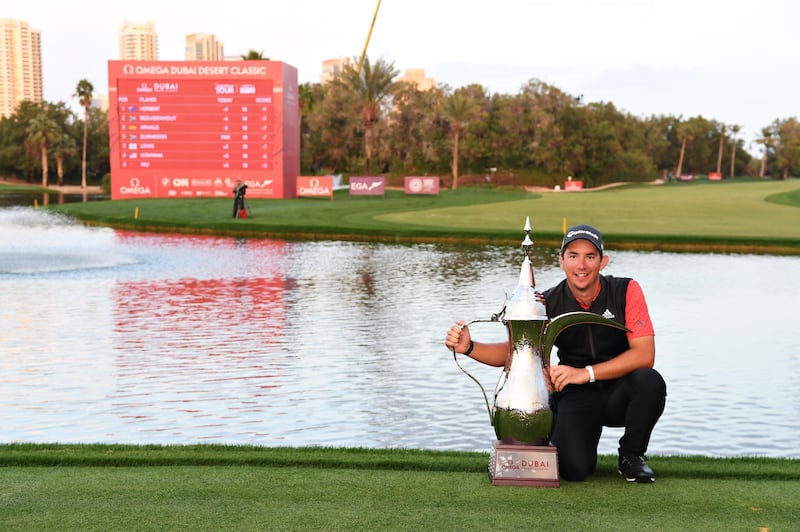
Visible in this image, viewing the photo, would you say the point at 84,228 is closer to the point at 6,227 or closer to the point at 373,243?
the point at 6,227

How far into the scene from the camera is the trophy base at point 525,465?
529 cm

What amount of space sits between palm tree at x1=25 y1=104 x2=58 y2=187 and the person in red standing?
4621 inches

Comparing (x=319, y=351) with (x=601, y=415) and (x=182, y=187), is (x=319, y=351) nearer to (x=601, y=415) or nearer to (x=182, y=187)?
(x=601, y=415)

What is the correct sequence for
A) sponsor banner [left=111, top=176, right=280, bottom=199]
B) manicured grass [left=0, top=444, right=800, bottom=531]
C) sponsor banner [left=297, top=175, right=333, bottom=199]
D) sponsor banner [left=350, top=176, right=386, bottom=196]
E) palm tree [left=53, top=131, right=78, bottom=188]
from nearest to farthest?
manicured grass [left=0, top=444, right=800, bottom=531]
sponsor banner [left=111, top=176, right=280, bottom=199]
sponsor banner [left=297, top=175, right=333, bottom=199]
sponsor banner [left=350, top=176, right=386, bottom=196]
palm tree [left=53, top=131, right=78, bottom=188]

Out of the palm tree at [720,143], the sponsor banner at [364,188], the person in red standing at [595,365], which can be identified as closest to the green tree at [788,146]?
the palm tree at [720,143]

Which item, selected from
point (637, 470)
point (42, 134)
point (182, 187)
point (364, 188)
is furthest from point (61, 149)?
point (637, 470)

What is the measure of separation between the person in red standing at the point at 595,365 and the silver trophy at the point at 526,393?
194 millimetres

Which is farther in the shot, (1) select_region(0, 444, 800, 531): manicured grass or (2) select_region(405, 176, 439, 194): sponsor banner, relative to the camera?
(2) select_region(405, 176, 439, 194): sponsor banner

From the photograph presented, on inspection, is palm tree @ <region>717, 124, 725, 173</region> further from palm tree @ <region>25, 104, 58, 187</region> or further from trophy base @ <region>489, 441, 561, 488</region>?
trophy base @ <region>489, 441, 561, 488</region>

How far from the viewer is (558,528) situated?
456 centimetres

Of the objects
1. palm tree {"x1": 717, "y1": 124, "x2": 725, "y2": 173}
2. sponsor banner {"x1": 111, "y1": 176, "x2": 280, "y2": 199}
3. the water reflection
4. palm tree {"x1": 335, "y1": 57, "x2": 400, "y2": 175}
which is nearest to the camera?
the water reflection

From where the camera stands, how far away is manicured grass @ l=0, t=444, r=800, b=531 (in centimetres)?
464

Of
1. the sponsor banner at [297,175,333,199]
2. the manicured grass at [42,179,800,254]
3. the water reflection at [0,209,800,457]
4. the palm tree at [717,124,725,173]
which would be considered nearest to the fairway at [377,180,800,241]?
the manicured grass at [42,179,800,254]

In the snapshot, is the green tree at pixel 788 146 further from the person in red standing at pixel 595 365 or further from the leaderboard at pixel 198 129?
the person in red standing at pixel 595 365
